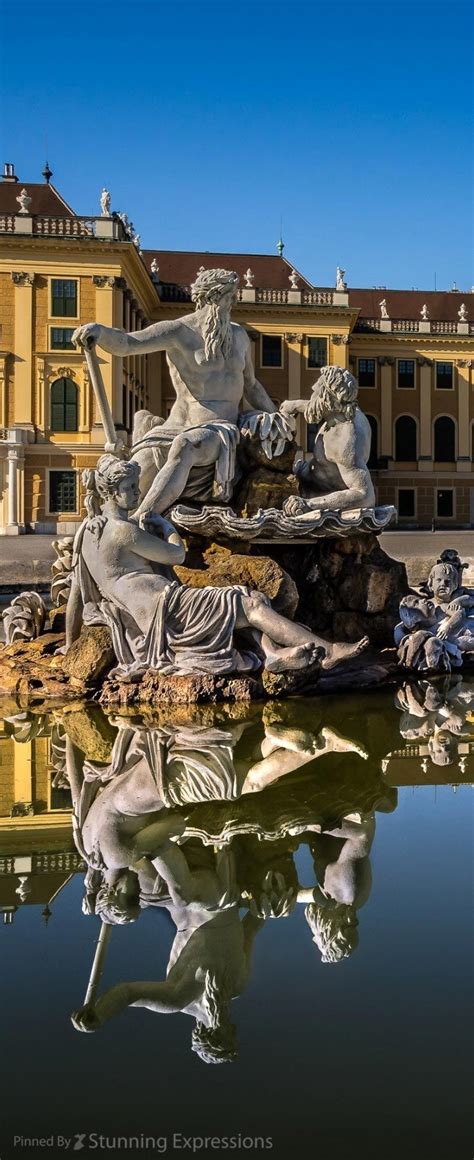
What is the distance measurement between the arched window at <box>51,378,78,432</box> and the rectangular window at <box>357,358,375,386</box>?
62.4 feet

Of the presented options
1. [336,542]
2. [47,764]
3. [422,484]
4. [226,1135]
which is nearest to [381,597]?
[336,542]

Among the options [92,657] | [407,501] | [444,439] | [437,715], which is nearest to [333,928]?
[437,715]

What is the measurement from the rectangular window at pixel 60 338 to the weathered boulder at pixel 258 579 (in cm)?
3147

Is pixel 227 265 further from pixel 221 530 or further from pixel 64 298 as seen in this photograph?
pixel 221 530

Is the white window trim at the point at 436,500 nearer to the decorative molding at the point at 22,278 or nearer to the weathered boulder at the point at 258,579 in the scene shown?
the decorative molding at the point at 22,278

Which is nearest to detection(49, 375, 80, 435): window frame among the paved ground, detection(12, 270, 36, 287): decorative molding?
detection(12, 270, 36, 287): decorative molding

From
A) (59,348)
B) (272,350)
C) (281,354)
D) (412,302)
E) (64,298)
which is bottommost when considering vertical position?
(59,348)

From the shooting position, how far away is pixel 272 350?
48.1 meters

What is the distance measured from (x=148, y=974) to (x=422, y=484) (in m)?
50.0

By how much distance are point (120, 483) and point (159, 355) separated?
4317cm

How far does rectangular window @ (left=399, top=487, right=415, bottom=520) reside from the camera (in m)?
51.3

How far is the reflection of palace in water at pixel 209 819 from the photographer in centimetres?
298

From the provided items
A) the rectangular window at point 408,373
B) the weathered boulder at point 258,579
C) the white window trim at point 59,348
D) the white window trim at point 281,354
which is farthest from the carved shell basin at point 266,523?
the rectangular window at point 408,373

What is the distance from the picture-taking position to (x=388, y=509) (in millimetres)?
8359
